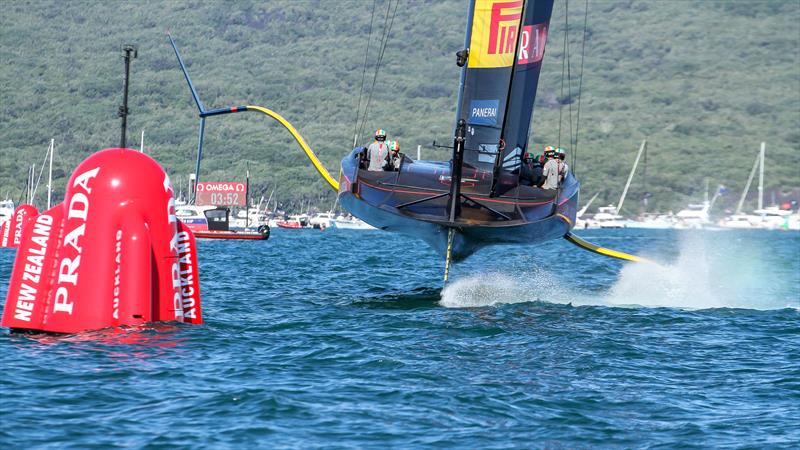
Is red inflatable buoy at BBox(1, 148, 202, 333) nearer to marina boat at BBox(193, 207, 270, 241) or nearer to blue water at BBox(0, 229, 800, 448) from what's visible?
blue water at BBox(0, 229, 800, 448)

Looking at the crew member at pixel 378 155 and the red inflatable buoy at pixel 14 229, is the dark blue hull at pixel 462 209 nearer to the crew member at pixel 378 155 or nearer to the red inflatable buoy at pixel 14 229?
the crew member at pixel 378 155

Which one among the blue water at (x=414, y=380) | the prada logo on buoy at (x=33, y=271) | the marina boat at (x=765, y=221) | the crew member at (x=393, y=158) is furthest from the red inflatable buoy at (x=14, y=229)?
the marina boat at (x=765, y=221)

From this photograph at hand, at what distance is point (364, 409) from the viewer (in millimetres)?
10086

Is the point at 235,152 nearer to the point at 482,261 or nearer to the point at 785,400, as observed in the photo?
the point at 482,261

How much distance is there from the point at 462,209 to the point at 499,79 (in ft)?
8.96

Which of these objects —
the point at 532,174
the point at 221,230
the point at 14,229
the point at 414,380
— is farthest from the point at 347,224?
the point at 414,380

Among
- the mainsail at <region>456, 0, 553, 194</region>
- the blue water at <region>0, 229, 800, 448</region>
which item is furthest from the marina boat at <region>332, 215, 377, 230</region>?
the blue water at <region>0, 229, 800, 448</region>

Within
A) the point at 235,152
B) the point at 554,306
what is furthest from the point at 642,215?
the point at 554,306

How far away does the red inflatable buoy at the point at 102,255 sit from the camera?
11727 mm

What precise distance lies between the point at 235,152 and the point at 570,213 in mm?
177031

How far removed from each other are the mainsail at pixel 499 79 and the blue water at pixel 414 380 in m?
2.92

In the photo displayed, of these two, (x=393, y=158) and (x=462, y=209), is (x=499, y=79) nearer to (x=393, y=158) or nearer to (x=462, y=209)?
(x=393, y=158)

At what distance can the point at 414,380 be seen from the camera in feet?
37.3

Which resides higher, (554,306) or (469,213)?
(469,213)
